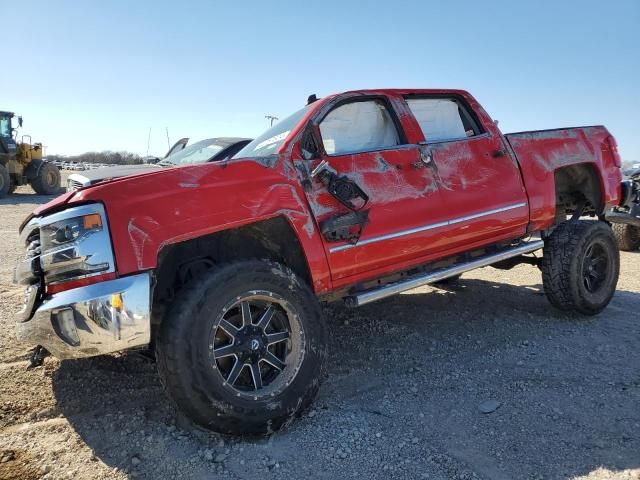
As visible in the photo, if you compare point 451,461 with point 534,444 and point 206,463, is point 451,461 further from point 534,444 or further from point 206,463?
point 206,463

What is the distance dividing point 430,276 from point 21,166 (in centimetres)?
2007

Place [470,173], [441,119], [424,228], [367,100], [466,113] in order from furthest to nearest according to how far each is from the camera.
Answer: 1. [466,113]
2. [441,119]
3. [470,173]
4. [367,100]
5. [424,228]

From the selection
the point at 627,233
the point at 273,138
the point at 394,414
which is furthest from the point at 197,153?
the point at 627,233

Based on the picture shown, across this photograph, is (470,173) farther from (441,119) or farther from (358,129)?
(358,129)

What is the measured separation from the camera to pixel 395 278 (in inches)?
157

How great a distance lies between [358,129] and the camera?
12.9ft

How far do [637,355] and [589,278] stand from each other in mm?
1133

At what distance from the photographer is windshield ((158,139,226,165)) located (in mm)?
7594

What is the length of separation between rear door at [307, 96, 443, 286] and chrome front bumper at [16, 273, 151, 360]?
1.24m

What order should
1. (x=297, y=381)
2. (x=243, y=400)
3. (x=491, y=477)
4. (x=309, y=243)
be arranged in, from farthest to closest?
(x=309, y=243) → (x=297, y=381) → (x=243, y=400) → (x=491, y=477)

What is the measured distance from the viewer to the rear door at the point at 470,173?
13.5 feet

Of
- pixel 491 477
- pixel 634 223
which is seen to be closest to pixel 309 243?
pixel 491 477

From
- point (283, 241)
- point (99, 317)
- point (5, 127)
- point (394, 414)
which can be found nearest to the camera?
point (99, 317)

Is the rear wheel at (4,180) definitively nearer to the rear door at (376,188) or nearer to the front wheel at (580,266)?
the rear door at (376,188)
